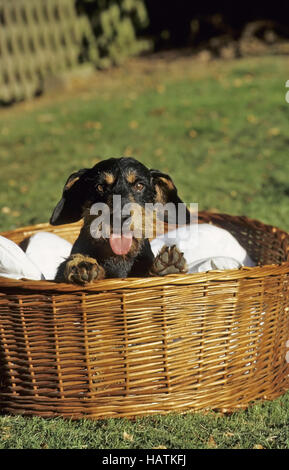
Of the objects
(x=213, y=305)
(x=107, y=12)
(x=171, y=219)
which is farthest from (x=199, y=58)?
(x=213, y=305)

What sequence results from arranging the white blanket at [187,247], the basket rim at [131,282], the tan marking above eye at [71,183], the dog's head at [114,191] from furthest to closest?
the white blanket at [187,247]
the tan marking above eye at [71,183]
the dog's head at [114,191]
the basket rim at [131,282]

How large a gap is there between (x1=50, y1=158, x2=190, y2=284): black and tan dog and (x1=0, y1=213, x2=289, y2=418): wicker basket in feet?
1.14

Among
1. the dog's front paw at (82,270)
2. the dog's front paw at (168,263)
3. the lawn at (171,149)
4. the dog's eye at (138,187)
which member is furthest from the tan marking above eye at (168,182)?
the lawn at (171,149)

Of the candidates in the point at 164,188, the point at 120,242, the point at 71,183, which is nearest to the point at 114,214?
the point at 120,242

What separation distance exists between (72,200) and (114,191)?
0.41 metres

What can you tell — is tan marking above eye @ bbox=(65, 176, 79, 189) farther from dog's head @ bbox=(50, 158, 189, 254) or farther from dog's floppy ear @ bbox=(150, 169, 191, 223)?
dog's floppy ear @ bbox=(150, 169, 191, 223)

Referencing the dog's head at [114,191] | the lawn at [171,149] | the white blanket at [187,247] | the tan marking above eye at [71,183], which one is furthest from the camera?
the white blanket at [187,247]

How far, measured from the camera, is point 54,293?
3041mm

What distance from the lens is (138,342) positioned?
314 cm

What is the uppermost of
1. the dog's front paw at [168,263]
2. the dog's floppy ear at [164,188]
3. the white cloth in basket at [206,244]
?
the dog's floppy ear at [164,188]

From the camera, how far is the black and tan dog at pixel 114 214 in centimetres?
346

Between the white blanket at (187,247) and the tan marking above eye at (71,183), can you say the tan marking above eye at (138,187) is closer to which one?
the tan marking above eye at (71,183)

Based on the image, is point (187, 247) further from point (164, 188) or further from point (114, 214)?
point (114, 214)
